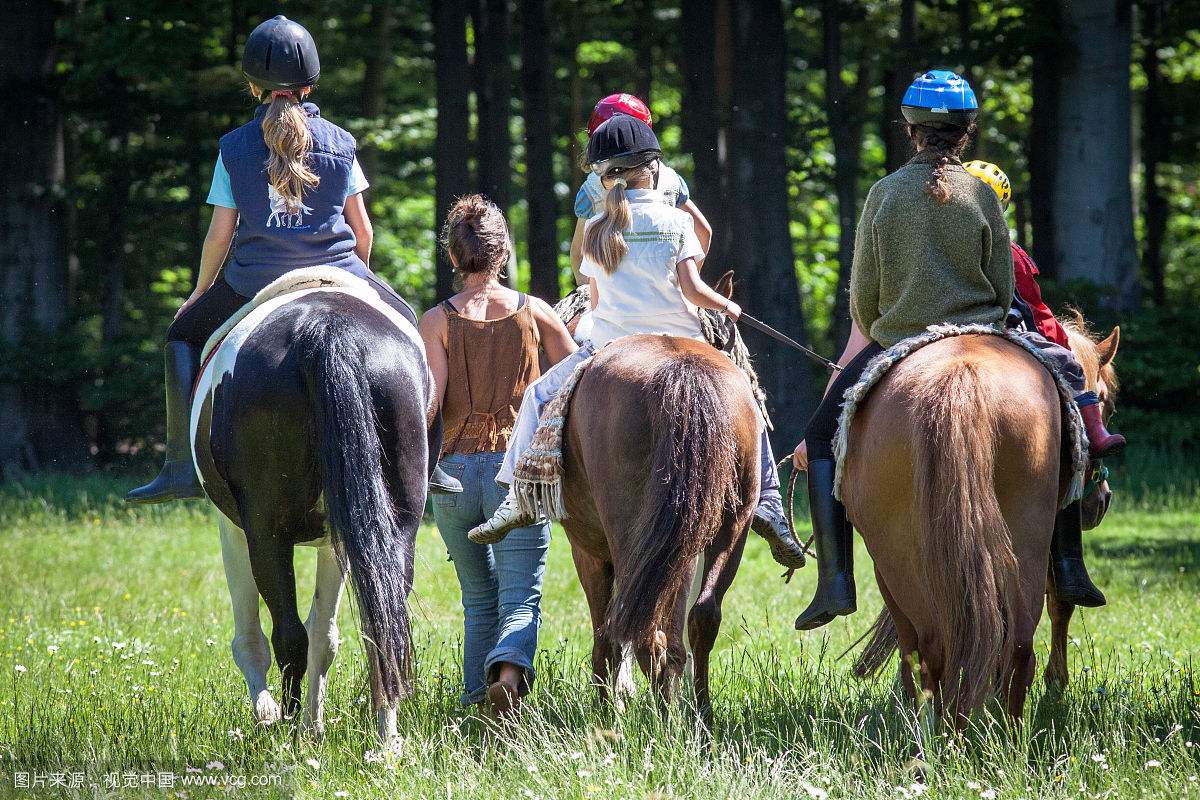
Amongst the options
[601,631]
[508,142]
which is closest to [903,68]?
[508,142]

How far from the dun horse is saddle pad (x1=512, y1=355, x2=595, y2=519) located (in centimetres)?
118

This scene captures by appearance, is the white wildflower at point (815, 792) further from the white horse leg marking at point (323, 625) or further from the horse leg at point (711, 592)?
the white horse leg marking at point (323, 625)

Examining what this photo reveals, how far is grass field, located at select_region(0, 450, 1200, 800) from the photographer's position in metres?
4.59

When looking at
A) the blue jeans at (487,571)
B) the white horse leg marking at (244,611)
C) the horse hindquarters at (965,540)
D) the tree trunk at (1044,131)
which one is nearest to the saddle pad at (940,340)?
the horse hindquarters at (965,540)

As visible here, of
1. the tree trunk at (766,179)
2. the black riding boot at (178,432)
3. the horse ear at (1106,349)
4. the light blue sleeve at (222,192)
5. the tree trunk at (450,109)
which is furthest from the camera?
the tree trunk at (450,109)

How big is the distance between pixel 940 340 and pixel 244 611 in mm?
3142

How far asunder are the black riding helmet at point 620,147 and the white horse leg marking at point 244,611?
220cm

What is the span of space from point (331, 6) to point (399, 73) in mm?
5246

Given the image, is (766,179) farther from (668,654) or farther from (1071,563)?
(668,654)

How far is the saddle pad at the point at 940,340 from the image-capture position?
514cm

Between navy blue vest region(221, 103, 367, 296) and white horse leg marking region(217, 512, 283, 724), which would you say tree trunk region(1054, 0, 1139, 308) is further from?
white horse leg marking region(217, 512, 283, 724)

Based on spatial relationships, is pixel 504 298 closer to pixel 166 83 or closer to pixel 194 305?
pixel 194 305

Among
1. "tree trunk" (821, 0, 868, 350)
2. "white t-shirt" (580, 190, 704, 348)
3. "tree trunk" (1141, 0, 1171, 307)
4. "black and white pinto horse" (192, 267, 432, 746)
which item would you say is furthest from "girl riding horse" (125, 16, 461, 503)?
"tree trunk" (1141, 0, 1171, 307)

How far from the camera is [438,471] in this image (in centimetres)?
605
